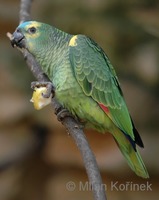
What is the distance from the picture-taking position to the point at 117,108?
1.71 metres

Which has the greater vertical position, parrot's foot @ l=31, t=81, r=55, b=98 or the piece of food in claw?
parrot's foot @ l=31, t=81, r=55, b=98

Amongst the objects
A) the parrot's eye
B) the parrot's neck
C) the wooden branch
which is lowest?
the wooden branch

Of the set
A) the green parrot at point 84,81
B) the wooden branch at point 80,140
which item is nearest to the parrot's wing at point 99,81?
the green parrot at point 84,81

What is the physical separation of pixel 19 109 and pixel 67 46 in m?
1.05

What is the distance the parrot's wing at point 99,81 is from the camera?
169 centimetres

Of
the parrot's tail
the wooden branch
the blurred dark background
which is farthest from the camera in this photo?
the blurred dark background

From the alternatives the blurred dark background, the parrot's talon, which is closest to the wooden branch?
the parrot's talon

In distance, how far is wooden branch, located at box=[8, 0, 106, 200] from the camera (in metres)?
1.28

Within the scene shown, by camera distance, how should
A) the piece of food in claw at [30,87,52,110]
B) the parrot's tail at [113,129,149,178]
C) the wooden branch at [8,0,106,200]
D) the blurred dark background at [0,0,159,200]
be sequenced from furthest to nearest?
the blurred dark background at [0,0,159,200], the parrot's tail at [113,129,149,178], the piece of food in claw at [30,87,52,110], the wooden branch at [8,0,106,200]

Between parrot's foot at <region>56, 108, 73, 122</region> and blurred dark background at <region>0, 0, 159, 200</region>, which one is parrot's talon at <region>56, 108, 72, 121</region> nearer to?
parrot's foot at <region>56, 108, 73, 122</region>

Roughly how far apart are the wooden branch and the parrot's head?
5 centimetres

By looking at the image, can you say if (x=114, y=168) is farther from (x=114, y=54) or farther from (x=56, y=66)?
(x=56, y=66)

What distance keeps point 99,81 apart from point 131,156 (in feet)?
0.86

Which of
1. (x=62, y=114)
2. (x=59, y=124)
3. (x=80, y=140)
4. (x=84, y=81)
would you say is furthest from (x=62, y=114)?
(x=59, y=124)
